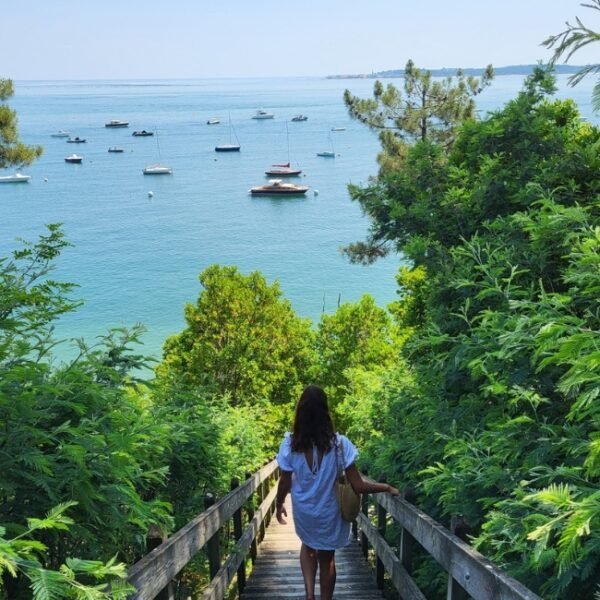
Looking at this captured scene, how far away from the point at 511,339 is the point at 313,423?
1.33m

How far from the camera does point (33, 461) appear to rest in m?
2.12

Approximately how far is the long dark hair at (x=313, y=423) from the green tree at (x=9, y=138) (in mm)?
13670

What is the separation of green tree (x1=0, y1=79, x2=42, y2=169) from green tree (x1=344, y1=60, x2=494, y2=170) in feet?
40.2

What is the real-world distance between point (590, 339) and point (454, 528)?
1038mm

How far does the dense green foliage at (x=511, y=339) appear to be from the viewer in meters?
2.53

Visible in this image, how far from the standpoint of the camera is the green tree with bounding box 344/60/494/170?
22312 mm

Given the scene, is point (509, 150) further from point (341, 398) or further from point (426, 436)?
point (341, 398)

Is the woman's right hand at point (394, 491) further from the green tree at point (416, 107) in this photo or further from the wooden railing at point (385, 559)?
the green tree at point (416, 107)

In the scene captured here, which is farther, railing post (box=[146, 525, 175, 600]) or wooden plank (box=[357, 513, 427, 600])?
wooden plank (box=[357, 513, 427, 600])

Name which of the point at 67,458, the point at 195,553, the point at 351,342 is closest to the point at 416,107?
the point at 351,342

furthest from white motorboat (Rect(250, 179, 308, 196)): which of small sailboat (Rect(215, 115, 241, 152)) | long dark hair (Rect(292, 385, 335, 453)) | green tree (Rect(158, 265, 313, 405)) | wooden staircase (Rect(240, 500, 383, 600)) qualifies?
long dark hair (Rect(292, 385, 335, 453))

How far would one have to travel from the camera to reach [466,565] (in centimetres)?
243

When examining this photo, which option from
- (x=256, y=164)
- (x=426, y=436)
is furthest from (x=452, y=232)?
(x=256, y=164)

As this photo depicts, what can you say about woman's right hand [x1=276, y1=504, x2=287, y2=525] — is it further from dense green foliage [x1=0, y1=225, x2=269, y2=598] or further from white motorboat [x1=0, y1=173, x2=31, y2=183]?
white motorboat [x1=0, y1=173, x2=31, y2=183]
